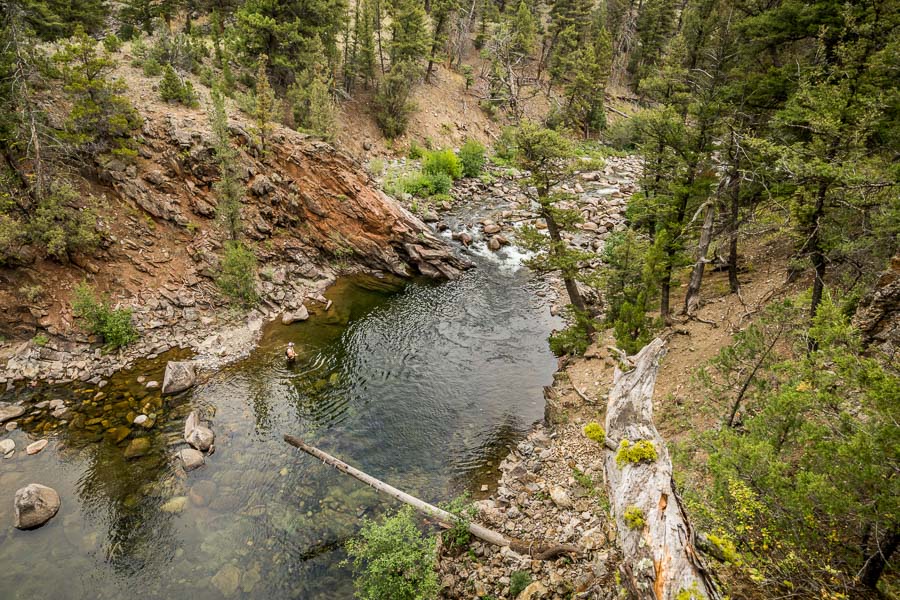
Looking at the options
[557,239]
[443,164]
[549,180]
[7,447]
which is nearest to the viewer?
[7,447]

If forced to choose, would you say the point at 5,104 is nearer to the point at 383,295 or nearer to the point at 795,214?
the point at 383,295

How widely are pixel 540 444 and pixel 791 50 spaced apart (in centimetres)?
1942

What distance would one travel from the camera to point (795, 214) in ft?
32.6

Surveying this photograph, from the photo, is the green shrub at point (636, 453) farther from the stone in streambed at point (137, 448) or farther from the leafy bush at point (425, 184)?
the leafy bush at point (425, 184)

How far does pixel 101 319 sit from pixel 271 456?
9.94 m

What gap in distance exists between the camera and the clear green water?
10734mm

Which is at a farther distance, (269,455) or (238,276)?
(238,276)

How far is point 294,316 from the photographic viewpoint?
21047mm

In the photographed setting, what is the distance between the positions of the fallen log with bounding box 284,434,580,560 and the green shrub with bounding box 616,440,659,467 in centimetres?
390

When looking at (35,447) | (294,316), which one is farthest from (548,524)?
(35,447)

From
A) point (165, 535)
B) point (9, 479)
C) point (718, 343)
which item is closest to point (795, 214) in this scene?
point (718, 343)

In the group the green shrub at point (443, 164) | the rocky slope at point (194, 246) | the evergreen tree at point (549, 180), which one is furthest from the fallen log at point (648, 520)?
the green shrub at point (443, 164)

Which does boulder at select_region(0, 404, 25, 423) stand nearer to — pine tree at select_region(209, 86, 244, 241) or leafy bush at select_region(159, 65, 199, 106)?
pine tree at select_region(209, 86, 244, 241)

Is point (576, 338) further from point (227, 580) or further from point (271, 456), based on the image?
point (227, 580)
